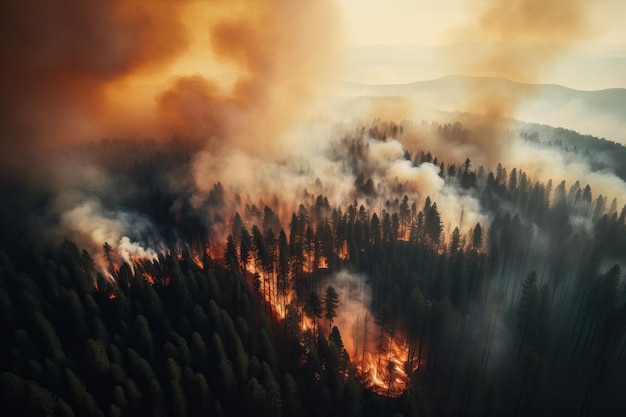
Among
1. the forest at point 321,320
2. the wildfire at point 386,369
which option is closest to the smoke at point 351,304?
the forest at point 321,320

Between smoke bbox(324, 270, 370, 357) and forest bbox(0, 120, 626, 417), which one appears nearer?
forest bbox(0, 120, 626, 417)

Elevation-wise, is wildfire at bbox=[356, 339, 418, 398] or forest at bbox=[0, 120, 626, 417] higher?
forest at bbox=[0, 120, 626, 417]

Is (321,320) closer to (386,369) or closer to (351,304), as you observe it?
(351,304)

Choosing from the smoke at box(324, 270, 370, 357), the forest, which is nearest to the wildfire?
the forest

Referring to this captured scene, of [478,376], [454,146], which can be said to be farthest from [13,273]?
[454,146]

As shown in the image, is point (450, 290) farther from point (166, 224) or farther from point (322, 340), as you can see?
point (166, 224)

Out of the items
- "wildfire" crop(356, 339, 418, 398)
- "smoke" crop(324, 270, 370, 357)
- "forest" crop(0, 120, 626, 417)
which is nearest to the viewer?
"forest" crop(0, 120, 626, 417)

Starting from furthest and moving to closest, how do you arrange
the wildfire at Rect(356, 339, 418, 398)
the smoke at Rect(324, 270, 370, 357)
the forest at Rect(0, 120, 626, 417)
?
1. the smoke at Rect(324, 270, 370, 357)
2. the wildfire at Rect(356, 339, 418, 398)
3. the forest at Rect(0, 120, 626, 417)

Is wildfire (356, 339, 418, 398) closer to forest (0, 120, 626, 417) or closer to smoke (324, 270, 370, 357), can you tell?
forest (0, 120, 626, 417)

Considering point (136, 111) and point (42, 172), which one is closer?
point (42, 172)

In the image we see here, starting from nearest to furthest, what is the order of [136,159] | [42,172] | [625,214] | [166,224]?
[625,214] → [166,224] → [42,172] → [136,159]
